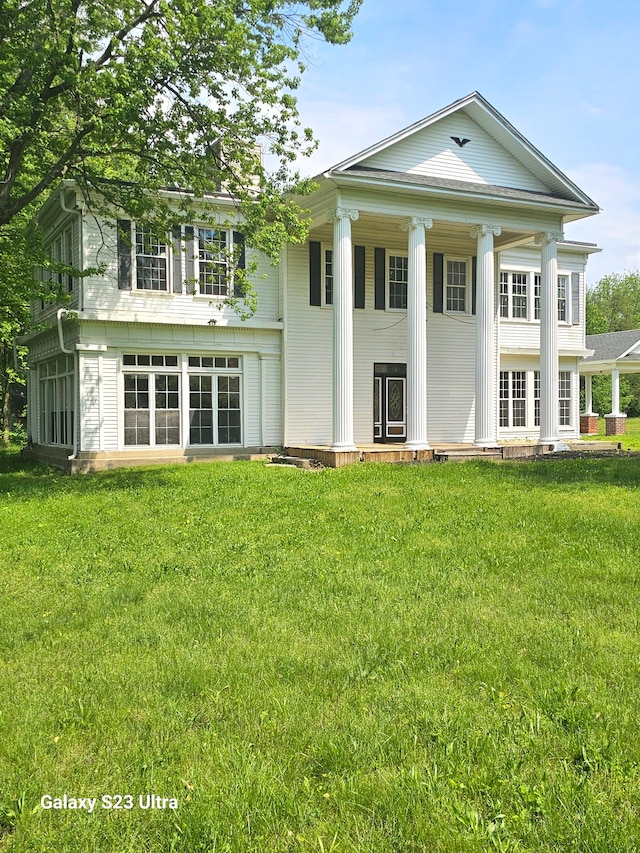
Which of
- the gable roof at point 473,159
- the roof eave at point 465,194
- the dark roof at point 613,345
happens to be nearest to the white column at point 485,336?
the roof eave at point 465,194

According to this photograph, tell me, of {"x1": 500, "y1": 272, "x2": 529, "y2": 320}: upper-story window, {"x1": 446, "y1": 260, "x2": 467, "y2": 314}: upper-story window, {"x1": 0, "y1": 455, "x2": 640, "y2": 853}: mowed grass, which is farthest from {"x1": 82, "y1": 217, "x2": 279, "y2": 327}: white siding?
{"x1": 500, "y1": 272, "x2": 529, "y2": 320}: upper-story window

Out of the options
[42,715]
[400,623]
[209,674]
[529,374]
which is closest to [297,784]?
[209,674]

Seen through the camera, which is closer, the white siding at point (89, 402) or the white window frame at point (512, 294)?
the white siding at point (89, 402)

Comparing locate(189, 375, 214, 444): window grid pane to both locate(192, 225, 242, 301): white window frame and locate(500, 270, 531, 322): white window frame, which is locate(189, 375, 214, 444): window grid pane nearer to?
locate(192, 225, 242, 301): white window frame

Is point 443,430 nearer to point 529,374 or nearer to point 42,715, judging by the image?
point 529,374

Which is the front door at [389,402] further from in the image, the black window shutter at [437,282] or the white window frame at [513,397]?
the white window frame at [513,397]

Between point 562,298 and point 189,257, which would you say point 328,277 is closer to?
point 189,257

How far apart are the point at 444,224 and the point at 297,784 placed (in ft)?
56.2

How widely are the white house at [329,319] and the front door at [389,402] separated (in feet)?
0.15

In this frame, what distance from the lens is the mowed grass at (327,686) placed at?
280 centimetres

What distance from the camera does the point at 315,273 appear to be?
1861 centimetres

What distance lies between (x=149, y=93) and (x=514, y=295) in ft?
48.7

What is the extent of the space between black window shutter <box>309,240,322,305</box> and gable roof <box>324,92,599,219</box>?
2894 mm

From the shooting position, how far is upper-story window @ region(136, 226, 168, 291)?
661 inches
